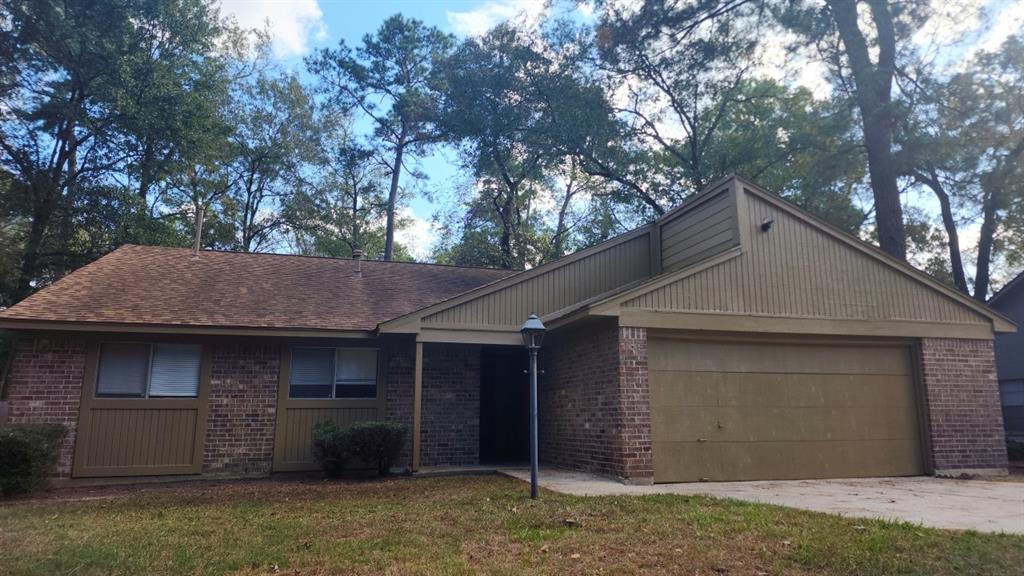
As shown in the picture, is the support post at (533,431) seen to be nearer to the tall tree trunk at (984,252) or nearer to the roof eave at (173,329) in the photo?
the roof eave at (173,329)

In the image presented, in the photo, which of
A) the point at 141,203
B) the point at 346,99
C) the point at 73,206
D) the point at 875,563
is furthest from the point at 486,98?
the point at 875,563

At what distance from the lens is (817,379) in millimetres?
10672

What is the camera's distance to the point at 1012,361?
16641 millimetres

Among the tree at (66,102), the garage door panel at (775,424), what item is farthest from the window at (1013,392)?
the tree at (66,102)

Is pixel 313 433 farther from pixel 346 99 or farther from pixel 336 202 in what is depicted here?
pixel 346 99

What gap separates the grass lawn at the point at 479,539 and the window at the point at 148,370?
10.5 ft

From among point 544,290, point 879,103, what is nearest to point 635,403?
point 544,290

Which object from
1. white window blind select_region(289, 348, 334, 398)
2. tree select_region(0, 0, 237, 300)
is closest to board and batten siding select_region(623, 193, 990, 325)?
white window blind select_region(289, 348, 334, 398)

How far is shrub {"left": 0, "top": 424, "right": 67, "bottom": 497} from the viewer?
28.8ft

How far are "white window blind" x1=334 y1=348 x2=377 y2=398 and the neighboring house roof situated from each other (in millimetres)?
15964

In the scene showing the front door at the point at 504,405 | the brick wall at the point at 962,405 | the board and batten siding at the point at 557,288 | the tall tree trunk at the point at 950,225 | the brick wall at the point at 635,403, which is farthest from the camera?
the tall tree trunk at the point at 950,225

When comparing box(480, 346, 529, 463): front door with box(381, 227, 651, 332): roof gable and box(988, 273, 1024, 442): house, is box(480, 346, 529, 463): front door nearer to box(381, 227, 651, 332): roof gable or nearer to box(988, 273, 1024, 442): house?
box(381, 227, 651, 332): roof gable

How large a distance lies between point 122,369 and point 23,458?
2415mm

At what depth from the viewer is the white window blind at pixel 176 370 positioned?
11.2 meters
